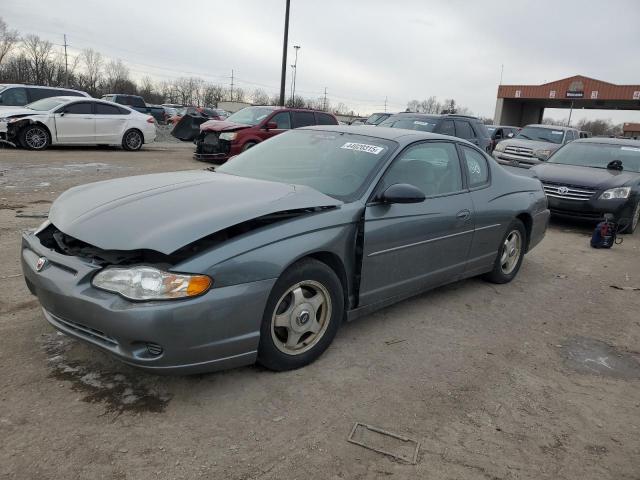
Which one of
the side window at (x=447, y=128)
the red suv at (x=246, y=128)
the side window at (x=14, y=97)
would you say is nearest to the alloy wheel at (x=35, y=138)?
the side window at (x=14, y=97)

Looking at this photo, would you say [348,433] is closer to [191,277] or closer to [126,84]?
[191,277]

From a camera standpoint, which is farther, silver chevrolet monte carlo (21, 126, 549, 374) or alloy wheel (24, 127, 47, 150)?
alloy wheel (24, 127, 47, 150)

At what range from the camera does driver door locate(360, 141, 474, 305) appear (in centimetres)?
359

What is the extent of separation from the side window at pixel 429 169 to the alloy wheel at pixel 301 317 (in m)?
1.04

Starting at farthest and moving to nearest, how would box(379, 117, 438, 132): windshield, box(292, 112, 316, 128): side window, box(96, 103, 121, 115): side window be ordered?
box(96, 103, 121, 115): side window
box(292, 112, 316, 128): side window
box(379, 117, 438, 132): windshield

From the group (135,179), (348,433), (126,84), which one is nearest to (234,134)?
(135,179)

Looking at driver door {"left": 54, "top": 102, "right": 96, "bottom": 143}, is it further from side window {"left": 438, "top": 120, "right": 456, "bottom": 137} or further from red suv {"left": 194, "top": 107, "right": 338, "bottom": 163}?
side window {"left": 438, "top": 120, "right": 456, "bottom": 137}

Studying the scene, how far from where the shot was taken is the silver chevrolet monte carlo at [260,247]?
262cm

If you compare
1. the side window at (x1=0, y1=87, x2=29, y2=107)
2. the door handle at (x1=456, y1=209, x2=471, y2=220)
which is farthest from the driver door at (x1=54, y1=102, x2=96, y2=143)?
the door handle at (x1=456, y1=209, x2=471, y2=220)

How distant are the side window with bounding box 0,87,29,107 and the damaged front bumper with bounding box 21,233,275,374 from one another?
47.4 ft

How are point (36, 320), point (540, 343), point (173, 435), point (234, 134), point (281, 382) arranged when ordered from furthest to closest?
point (234, 134), point (540, 343), point (36, 320), point (281, 382), point (173, 435)

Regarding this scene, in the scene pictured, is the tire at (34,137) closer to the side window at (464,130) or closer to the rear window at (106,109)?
the rear window at (106,109)

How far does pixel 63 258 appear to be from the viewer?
2.88m

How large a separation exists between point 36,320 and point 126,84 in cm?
7750
